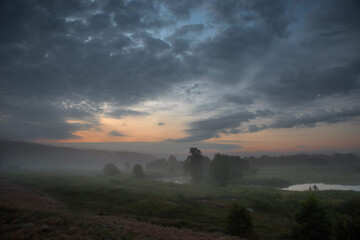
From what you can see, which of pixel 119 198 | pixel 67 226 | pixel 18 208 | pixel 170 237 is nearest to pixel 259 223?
pixel 170 237

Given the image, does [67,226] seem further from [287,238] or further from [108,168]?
[108,168]

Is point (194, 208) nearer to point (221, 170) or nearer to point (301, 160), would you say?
point (221, 170)

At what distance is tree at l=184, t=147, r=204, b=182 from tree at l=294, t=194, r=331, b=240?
198 feet

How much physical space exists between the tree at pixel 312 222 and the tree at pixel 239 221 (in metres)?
4.75

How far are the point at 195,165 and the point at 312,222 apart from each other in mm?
62225

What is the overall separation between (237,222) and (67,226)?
1755cm

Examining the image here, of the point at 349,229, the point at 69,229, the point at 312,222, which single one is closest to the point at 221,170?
the point at 312,222

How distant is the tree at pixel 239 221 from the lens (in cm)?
1866

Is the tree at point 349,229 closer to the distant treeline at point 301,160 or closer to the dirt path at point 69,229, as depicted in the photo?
the dirt path at point 69,229

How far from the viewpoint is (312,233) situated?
1673 cm

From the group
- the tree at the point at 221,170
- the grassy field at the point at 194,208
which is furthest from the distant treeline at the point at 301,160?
the grassy field at the point at 194,208

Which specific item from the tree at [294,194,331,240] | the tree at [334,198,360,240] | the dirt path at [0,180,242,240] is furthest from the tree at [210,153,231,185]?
the tree at [334,198,360,240]

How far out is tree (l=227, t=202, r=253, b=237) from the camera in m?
18.7

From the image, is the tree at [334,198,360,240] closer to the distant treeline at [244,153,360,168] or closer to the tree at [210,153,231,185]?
the tree at [210,153,231,185]
